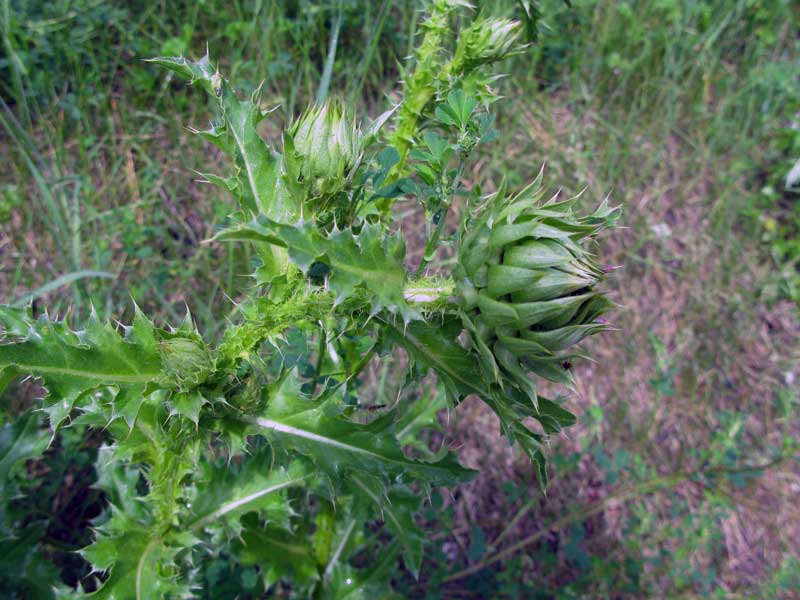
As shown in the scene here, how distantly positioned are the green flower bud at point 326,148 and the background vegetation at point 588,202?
1.20 meters

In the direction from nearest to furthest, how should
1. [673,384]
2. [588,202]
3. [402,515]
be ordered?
[402,515]
[673,384]
[588,202]

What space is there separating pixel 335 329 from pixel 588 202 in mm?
3609

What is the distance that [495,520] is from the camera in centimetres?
409

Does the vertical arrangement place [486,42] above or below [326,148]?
above

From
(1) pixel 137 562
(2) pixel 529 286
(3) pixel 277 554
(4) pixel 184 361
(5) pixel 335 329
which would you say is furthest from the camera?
(3) pixel 277 554

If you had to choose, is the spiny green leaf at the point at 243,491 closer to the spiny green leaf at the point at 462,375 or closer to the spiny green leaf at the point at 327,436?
the spiny green leaf at the point at 327,436

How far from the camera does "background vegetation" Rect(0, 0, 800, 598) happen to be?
12.5 feet

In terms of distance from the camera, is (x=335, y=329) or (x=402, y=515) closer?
(x=335, y=329)

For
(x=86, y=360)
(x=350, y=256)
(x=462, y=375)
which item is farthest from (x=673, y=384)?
(x=86, y=360)

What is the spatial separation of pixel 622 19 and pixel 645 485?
390 centimetres

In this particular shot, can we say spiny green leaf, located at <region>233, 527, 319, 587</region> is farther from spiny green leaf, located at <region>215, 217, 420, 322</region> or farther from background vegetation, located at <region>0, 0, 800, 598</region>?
spiny green leaf, located at <region>215, 217, 420, 322</region>

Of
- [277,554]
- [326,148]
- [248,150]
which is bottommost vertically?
[277,554]

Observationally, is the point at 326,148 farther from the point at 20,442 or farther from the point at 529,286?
the point at 20,442

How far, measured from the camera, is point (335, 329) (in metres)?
2.03
